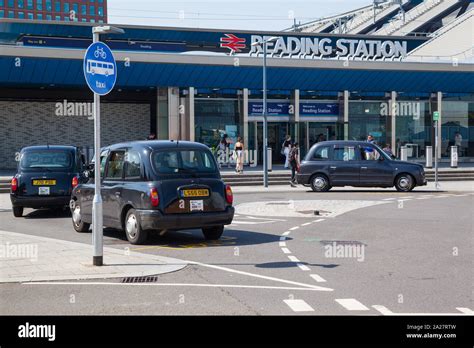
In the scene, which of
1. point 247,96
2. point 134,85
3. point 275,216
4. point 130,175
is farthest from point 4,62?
point 130,175

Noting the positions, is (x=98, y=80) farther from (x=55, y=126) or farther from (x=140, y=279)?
(x=55, y=126)

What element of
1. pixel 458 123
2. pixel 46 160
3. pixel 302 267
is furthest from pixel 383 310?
pixel 458 123

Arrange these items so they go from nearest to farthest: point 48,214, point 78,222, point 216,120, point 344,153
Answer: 1. point 78,222
2. point 48,214
3. point 344,153
4. point 216,120

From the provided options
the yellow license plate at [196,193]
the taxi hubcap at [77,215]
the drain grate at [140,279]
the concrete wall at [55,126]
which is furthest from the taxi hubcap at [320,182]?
the drain grate at [140,279]

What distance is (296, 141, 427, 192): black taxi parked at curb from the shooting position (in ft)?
82.0

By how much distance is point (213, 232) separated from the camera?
13008mm

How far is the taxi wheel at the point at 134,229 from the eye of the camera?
39.8 feet

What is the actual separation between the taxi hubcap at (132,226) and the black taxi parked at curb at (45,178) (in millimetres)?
5400

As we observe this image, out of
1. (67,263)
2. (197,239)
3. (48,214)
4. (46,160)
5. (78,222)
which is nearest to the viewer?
(67,263)

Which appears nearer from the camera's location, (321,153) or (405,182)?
(405,182)

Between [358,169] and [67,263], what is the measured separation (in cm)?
1651

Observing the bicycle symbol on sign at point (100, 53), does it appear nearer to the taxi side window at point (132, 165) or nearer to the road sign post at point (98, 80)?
the road sign post at point (98, 80)

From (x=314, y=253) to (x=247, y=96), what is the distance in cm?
2708

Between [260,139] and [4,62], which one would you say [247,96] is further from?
[4,62]
